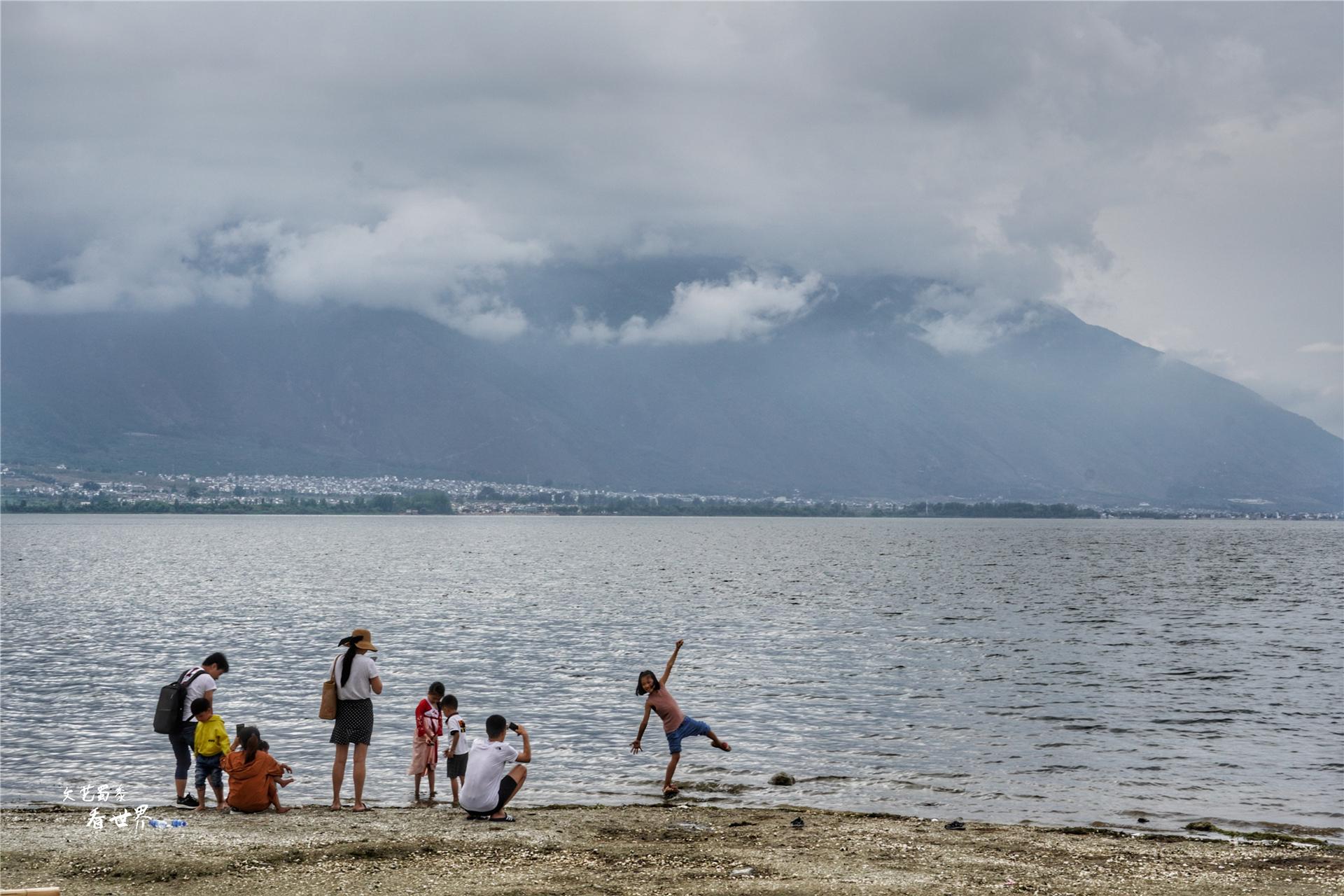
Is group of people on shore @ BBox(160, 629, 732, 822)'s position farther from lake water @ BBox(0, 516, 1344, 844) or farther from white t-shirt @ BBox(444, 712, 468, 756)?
lake water @ BBox(0, 516, 1344, 844)

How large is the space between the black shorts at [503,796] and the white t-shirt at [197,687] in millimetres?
5128

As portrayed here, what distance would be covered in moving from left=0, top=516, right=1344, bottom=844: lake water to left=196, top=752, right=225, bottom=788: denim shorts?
2691 millimetres

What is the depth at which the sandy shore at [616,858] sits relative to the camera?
16.5 m

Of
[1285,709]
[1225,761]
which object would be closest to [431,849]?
[1225,761]

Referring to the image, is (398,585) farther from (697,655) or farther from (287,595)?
(697,655)

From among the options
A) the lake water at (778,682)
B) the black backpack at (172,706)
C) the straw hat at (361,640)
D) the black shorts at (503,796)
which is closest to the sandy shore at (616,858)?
the black shorts at (503,796)

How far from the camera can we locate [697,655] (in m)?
49.8

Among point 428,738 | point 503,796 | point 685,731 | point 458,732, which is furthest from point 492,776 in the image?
point 685,731

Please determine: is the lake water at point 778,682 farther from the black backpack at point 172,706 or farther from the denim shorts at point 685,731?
the black backpack at point 172,706

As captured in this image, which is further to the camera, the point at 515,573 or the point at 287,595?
the point at 515,573

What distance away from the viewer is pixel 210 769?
21.6m

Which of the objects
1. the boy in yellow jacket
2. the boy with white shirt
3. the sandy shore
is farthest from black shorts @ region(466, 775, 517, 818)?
the boy in yellow jacket

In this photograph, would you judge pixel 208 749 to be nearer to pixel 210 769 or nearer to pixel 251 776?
pixel 210 769

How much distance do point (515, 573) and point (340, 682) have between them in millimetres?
93453
